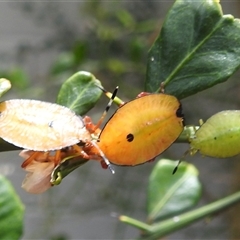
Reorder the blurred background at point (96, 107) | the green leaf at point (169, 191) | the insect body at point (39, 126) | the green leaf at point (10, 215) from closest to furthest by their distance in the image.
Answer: the insect body at point (39, 126) → the green leaf at point (10, 215) → the green leaf at point (169, 191) → the blurred background at point (96, 107)

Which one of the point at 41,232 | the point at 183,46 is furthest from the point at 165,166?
the point at 41,232

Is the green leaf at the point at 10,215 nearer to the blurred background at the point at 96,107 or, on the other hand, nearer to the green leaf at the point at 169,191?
the green leaf at the point at 169,191

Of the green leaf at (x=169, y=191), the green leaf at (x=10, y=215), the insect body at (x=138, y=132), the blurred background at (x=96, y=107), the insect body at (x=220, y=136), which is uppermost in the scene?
the insect body at (x=138, y=132)

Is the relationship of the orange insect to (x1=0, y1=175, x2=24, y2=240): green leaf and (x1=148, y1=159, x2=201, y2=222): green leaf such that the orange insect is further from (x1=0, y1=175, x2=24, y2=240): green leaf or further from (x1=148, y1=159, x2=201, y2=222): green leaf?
(x1=148, y1=159, x2=201, y2=222): green leaf

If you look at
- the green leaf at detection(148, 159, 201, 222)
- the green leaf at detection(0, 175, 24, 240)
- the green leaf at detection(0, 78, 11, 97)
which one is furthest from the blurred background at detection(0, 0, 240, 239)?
the green leaf at detection(0, 78, 11, 97)

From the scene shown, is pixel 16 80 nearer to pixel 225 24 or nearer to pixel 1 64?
pixel 1 64

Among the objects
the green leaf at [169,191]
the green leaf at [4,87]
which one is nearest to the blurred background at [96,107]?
the green leaf at [169,191]

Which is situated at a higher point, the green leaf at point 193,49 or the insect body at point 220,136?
the green leaf at point 193,49
